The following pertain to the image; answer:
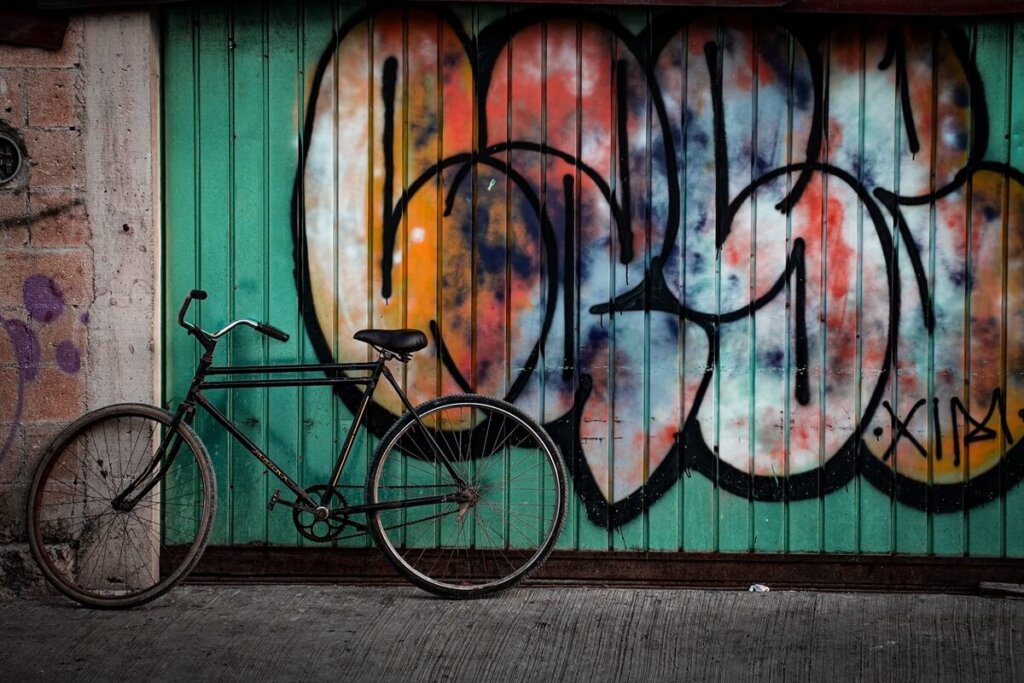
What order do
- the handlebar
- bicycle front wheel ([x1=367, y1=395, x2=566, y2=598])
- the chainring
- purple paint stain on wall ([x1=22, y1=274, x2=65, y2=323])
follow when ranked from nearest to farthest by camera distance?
the handlebar → the chainring → purple paint stain on wall ([x1=22, y1=274, x2=65, y2=323]) → bicycle front wheel ([x1=367, y1=395, x2=566, y2=598])

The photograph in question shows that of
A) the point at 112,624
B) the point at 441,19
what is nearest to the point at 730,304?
the point at 441,19

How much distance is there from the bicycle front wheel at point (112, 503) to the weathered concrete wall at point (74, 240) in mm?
127

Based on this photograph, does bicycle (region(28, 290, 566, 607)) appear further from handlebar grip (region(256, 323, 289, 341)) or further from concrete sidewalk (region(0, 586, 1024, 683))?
concrete sidewalk (region(0, 586, 1024, 683))

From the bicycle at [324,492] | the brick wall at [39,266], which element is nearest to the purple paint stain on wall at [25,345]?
the brick wall at [39,266]

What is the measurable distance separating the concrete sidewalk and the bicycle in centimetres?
18

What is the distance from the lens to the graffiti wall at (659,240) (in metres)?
5.29

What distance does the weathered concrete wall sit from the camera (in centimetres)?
528

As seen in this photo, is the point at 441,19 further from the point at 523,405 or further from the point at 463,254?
the point at 523,405

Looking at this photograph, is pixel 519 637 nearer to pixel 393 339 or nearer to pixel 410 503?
pixel 410 503

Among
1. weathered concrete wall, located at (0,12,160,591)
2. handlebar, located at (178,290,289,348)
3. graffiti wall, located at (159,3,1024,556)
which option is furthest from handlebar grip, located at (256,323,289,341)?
weathered concrete wall, located at (0,12,160,591)

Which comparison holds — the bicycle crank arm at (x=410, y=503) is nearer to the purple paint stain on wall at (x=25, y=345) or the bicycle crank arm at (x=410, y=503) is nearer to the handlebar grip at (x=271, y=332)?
the handlebar grip at (x=271, y=332)

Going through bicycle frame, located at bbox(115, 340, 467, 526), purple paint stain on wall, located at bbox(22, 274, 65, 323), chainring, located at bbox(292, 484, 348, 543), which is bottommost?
chainring, located at bbox(292, 484, 348, 543)

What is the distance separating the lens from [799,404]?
5.36 meters

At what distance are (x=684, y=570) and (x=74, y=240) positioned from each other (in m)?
2.92
